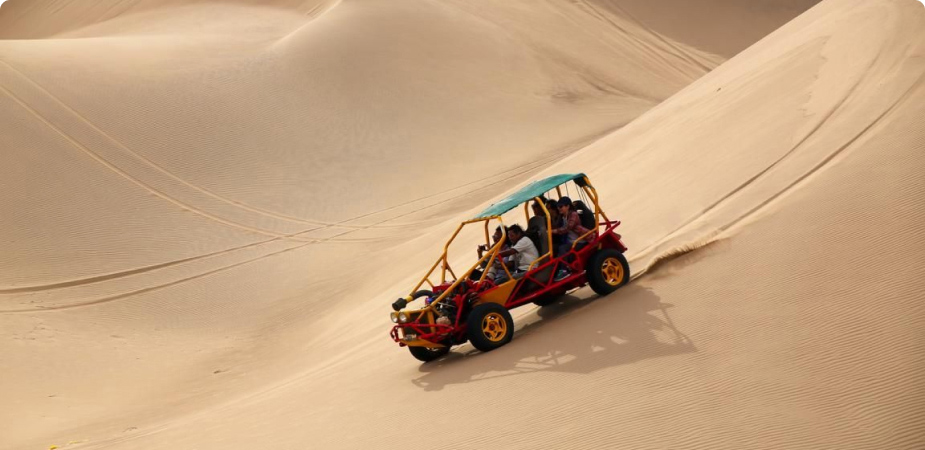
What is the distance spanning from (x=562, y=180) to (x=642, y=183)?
446cm

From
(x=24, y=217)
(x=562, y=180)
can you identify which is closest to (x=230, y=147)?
(x=24, y=217)

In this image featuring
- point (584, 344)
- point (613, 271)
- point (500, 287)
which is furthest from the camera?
point (613, 271)

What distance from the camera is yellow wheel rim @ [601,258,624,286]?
11.0 m

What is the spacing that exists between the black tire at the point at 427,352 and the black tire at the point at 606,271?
1.88 metres

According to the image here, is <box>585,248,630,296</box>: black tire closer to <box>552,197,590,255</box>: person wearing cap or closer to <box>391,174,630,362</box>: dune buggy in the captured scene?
<box>391,174,630,362</box>: dune buggy

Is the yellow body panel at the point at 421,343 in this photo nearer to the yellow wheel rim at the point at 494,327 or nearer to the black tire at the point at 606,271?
the yellow wheel rim at the point at 494,327

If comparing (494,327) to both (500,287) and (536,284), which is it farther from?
(536,284)

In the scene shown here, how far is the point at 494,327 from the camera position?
10320 millimetres

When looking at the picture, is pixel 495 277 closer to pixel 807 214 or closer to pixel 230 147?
pixel 807 214

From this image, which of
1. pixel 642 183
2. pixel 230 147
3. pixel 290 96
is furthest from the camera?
pixel 290 96

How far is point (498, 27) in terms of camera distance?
130 ft

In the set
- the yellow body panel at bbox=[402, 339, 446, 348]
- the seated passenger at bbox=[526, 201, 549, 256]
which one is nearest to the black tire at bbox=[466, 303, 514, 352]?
the yellow body panel at bbox=[402, 339, 446, 348]

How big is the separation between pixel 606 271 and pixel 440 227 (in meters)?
11.0

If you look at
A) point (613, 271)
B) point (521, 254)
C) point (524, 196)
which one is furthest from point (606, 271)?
point (524, 196)
